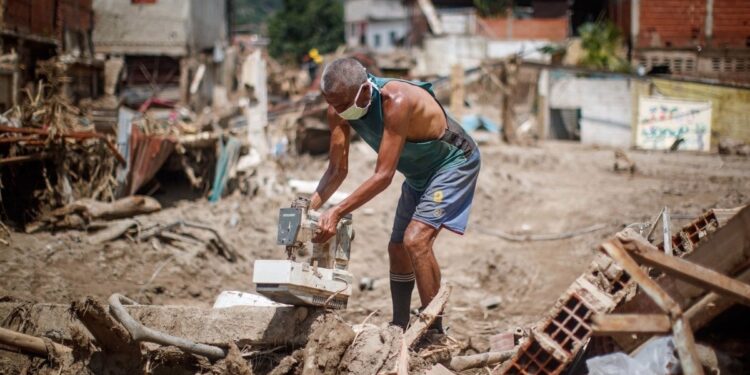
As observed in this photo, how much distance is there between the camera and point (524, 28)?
113ft

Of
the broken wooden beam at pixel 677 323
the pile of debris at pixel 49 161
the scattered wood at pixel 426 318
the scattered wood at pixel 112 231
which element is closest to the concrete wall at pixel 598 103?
the pile of debris at pixel 49 161

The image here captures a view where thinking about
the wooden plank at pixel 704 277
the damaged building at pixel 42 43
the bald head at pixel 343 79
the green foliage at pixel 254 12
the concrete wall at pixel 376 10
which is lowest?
the wooden plank at pixel 704 277

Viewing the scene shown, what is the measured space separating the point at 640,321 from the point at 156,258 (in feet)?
A: 19.9

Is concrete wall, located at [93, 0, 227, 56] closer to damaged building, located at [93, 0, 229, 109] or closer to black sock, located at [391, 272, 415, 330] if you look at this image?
damaged building, located at [93, 0, 229, 109]

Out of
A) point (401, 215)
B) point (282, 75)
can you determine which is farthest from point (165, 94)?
point (401, 215)

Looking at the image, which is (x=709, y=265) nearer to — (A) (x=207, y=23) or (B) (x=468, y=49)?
(A) (x=207, y=23)

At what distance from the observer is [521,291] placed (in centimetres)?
820

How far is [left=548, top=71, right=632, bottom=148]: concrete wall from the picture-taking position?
771 inches

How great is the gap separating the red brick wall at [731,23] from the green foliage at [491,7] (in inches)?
621

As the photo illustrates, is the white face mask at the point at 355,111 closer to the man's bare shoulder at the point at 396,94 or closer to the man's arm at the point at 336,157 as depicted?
the man's bare shoulder at the point at 396,94

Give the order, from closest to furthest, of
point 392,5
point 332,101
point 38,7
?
point 332,101 < point 38,7 < point 392,5

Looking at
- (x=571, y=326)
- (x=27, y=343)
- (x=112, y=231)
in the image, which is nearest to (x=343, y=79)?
(x=571, y=326)

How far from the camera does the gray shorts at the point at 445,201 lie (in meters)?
4.78

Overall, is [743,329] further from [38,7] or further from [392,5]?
[392,5]
